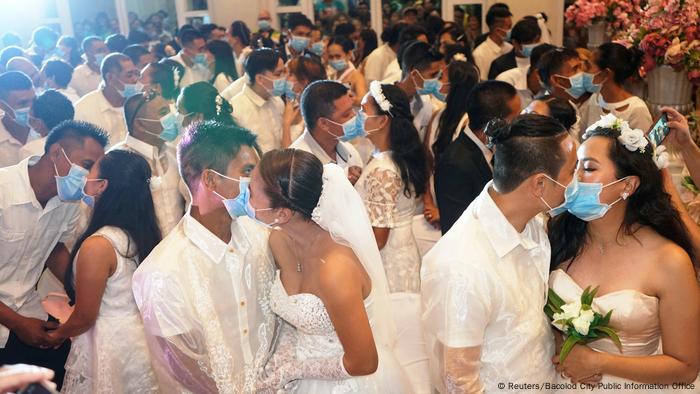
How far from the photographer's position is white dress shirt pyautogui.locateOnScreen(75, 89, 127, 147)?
495cm

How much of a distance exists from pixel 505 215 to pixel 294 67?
362 centimetres

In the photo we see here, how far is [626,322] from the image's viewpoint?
6.65 feet

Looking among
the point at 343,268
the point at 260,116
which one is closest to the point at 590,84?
the point at 260,116

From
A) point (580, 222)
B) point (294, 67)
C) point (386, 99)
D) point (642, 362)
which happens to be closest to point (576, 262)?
point (580, 222)

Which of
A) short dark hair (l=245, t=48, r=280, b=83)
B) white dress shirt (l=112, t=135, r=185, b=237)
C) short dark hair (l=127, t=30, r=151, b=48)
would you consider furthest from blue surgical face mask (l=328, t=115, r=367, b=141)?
short dark hair (l=127, t=30, r=151, b=48)

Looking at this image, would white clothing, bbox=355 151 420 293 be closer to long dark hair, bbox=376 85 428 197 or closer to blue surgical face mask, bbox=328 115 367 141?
long dark hair, bbox=376 85 428 197

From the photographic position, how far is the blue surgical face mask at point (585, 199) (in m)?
1.99

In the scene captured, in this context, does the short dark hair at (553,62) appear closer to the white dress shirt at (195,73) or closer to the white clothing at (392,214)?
the white clothing at (392,214)

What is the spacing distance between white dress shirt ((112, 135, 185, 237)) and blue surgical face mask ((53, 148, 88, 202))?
560 mm

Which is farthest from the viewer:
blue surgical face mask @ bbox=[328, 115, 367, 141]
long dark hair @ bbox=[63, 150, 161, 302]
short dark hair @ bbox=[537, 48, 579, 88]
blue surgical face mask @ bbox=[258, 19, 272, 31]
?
blue surgical face mask @ bbox=[258, 19, 272, 31]

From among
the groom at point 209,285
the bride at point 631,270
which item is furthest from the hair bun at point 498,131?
the groom at point 209,285

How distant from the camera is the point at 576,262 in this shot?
7.23 ft

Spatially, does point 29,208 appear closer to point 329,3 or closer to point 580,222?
point 580,222

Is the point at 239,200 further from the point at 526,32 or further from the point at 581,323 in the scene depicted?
the point at 526,32
